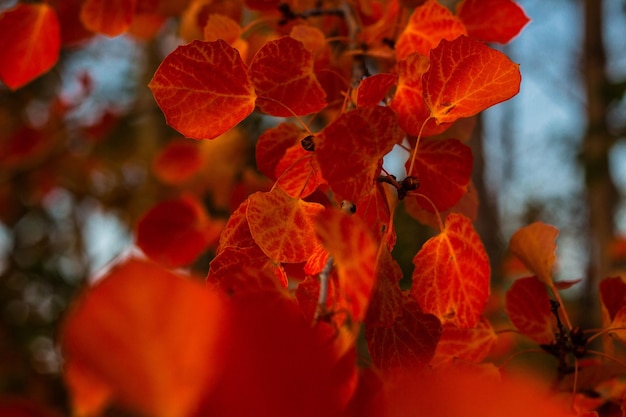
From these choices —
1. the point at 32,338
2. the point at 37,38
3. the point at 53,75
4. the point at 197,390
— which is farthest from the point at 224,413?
the point at 53,75

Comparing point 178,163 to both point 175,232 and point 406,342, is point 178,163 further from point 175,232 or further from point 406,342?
point 406,342

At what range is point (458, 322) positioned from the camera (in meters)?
0.37

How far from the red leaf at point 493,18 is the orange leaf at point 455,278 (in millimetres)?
216

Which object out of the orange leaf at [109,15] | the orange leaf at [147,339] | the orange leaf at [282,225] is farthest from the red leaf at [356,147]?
the orange leaf at [109,15]

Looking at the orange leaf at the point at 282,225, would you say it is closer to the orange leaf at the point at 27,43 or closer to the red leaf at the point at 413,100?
the red leaf at the point at 413,100

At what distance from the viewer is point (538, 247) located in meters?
0.44

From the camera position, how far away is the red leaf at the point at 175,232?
→ 68 centimetres

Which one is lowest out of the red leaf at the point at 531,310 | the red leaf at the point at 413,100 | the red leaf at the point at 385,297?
the red leaf at the point at 531,310

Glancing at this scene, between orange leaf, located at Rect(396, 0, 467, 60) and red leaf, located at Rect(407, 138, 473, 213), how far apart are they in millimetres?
103

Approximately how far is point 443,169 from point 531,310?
0.14 metres

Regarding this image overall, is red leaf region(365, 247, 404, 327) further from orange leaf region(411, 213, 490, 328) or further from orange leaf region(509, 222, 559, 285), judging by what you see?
orange leaf region(509, 222, 559, 285)

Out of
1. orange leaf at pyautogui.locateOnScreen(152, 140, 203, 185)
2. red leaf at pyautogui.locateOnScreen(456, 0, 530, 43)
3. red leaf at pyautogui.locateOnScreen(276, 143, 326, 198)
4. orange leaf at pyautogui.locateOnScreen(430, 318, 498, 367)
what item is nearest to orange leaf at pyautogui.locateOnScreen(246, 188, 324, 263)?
red leaf at pyautogui.locateOnScreen(276, 143, 326, 198)

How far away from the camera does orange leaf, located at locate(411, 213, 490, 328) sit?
0.37 metres

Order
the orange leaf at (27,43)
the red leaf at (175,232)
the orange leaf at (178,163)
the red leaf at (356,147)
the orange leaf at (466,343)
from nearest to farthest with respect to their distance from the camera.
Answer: the red leaf at (356,147) → the orange leaf at (466,343) → the orange leaf at (27,43) → the red leaf at (175,232) → the orange leaf at (178,163)
